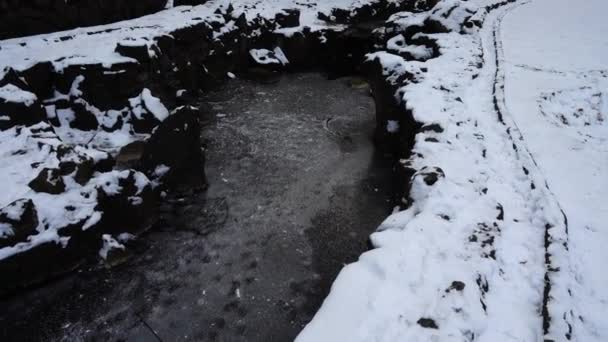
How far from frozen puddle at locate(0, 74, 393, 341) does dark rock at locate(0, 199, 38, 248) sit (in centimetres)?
62

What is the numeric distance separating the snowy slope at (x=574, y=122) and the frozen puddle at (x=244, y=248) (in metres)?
2.14

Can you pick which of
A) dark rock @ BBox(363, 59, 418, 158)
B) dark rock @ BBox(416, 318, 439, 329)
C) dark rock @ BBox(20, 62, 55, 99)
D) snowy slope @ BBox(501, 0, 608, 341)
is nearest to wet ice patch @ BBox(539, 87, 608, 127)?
snowy slope @ BBox(501, 0, 608, 341)

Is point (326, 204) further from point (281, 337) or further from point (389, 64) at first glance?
point (389, 64)

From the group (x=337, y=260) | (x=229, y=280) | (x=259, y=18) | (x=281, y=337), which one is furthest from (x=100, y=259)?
(x=259, y=18)

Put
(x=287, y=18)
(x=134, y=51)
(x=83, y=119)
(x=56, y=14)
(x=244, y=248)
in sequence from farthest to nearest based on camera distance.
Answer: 1. (x=287, y=18)
2. (x=56, y=14)
3. (x=134, y=51)
4. (x=83, y=119)
5. (x=244, y=248)

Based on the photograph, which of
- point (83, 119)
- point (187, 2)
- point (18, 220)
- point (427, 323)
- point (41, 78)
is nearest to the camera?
point (427, 323)

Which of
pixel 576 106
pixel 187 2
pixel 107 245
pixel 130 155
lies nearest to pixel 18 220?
pixel 107 245

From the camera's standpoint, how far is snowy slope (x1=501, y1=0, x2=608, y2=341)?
9.23ft

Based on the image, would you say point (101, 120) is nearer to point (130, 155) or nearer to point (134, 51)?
point (130, 155)

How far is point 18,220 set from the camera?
3.44 meters

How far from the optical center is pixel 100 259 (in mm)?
4035

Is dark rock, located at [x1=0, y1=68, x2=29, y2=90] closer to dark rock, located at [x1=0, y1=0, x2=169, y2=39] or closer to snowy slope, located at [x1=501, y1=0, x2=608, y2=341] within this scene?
dark rock, located at [x1=0, y1=0, x2=169, y2=39]

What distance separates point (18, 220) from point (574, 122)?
726 centimetres

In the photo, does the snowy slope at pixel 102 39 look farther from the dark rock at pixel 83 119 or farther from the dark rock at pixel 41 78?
the dark rock at pixel 83 119
